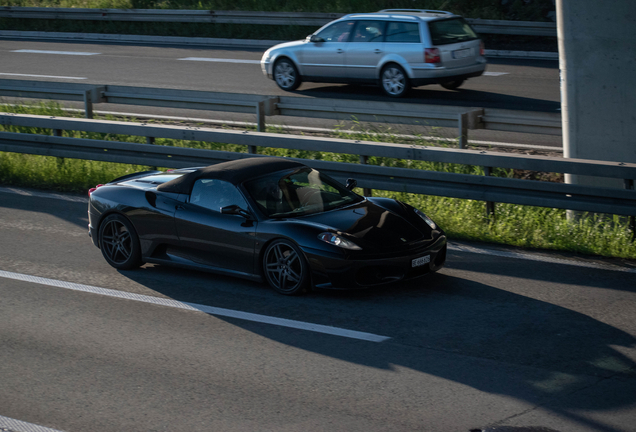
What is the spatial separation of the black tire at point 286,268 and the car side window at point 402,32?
10.8 meters

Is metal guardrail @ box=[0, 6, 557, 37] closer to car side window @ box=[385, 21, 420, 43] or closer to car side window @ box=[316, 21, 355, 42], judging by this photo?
car side window @ box=[316, 21, 355, 42]

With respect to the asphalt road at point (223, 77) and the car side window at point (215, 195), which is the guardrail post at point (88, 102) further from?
the car side window at point (215, 195)

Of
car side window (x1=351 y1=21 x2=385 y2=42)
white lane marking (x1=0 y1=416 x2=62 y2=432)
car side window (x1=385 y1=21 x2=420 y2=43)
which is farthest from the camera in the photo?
car side window (x1=351 y1=21 x2=385 y2=42)

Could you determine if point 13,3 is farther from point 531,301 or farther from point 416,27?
point 531,301

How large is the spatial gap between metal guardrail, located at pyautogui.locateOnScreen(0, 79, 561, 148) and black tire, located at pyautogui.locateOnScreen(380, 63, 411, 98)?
4735 mm

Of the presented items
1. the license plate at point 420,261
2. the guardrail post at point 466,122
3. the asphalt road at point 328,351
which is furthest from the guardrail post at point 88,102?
the license plate at point 420,261

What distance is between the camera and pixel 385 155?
10.1 metres

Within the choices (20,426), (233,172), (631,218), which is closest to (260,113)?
(233,172)

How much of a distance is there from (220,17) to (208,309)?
2168 cm

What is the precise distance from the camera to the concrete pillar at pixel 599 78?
901 cm

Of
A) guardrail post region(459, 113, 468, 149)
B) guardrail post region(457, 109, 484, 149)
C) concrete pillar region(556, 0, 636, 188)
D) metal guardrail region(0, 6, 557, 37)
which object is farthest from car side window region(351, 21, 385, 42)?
concrete pillar region(556, 0, 636, 188)

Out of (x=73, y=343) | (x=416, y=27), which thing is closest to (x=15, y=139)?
(x=73, y=343)

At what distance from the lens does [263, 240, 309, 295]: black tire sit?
7.35m

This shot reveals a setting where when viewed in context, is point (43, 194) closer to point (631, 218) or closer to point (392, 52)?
point (631, 218)
